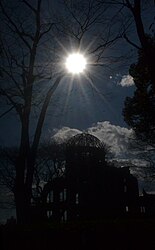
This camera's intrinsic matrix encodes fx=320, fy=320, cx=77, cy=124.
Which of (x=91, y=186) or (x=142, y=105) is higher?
(x=142, y=105)

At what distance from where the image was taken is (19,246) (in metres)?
5.42

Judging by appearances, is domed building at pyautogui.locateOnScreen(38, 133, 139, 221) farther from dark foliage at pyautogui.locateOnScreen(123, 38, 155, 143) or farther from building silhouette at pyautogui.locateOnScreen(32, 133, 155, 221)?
dark foliage at pyautogui.locateOnScreen(123, 38, 155, 143)

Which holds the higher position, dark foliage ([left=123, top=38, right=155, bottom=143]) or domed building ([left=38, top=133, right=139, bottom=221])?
dark foliage ([left=123, top=38, right=155, bottom=143])

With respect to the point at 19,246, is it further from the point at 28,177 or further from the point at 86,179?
the point at 86,179

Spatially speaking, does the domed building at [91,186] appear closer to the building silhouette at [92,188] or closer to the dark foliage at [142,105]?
the building silhouette at [92,188]

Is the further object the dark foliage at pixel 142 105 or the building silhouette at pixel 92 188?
the building silhouette at pixel 92 188

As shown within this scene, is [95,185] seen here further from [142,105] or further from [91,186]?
[142,105]

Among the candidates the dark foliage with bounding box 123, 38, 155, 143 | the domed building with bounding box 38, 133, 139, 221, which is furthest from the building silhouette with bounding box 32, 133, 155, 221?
the dark foliage with bounding box 123, 38, 155, 143

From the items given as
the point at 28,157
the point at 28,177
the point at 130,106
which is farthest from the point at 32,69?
the point at 130,106

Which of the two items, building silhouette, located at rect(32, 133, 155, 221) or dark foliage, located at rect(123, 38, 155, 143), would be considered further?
building silhouette, located at rect(32, 133, 155, 221)

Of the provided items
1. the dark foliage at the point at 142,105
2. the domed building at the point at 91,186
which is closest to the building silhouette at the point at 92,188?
the domed building at the point at 91,186

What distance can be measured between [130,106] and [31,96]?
7696mm

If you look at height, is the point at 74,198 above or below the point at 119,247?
above

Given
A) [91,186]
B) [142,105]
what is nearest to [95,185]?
[91,186]
